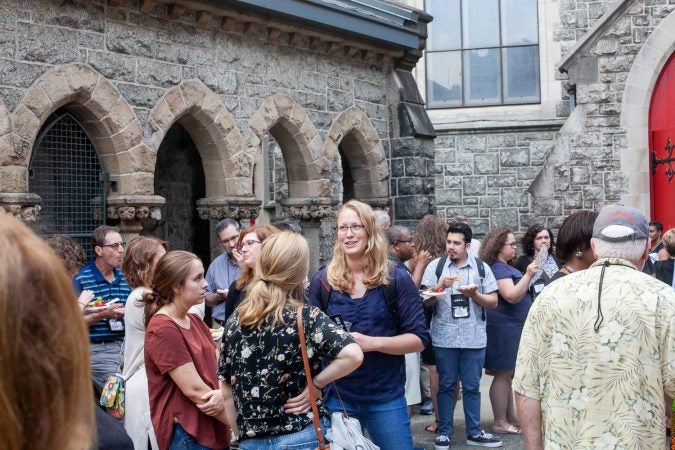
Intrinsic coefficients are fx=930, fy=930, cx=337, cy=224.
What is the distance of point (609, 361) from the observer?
128 inches

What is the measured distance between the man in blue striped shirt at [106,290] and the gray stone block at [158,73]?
2.48m

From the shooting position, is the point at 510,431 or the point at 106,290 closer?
the point at 106,290

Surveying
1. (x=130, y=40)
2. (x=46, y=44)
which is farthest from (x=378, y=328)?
(x=130, y=40)

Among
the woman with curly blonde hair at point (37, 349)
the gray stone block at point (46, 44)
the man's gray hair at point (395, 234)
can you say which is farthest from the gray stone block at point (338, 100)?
the woman with curly blonde hair at point (37, 349)

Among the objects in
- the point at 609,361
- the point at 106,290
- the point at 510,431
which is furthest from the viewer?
the point at 510,431

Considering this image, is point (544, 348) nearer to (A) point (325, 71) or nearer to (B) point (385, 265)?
(B) point (385, 265)

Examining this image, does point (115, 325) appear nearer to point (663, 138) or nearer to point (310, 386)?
point (310, 386)

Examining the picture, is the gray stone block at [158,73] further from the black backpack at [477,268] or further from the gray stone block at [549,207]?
the gray stone block at [549,207]

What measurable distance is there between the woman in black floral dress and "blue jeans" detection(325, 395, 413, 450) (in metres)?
0.86

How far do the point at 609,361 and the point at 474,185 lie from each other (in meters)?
15.0

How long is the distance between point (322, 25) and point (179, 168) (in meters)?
2.68

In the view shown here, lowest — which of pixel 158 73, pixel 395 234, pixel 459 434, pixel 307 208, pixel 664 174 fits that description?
pixel 459 434

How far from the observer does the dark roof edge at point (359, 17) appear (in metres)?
9.92

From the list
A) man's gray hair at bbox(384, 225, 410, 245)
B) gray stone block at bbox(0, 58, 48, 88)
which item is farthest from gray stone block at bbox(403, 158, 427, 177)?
gray stone block at bbox(0, 58, 48, 88)
